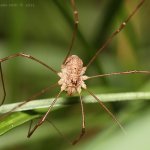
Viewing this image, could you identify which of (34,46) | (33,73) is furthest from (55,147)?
(34,46)

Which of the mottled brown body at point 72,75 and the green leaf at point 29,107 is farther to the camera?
the mottled brown body at point 72,75

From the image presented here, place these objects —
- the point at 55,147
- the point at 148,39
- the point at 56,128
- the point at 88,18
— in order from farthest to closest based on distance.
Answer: the point at 88,18, the point at 148,39, the point at 55,147, the point at 56,128

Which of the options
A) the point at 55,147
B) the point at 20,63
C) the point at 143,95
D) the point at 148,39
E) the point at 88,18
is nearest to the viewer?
the point at 143,95

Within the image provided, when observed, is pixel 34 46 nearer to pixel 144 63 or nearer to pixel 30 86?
pixel 30 86

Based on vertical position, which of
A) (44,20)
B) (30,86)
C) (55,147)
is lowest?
(55,147)

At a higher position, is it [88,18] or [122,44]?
[88,18]

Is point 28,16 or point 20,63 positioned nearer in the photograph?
point 20,63

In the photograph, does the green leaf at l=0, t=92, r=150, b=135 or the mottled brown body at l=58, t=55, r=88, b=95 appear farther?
the mottled brown body at l=58, t=55, r=88, b=95

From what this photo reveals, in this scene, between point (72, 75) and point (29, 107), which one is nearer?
point (29, 107)
